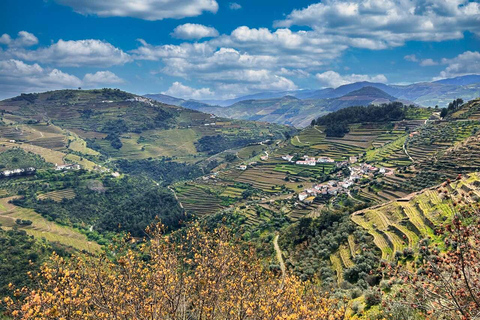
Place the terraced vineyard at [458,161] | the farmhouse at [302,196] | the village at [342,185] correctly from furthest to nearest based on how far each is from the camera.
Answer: the farmhouse at [302,196] < the village at [342,185] < the terraced vineyard at [458,161]

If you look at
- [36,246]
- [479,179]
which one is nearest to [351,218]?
[479,179]

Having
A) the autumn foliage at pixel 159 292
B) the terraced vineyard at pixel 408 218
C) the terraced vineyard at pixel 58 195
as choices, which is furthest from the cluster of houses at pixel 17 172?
the autumn foliage at pixel 159 292

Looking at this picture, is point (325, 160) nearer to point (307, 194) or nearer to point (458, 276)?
point (307, 194)

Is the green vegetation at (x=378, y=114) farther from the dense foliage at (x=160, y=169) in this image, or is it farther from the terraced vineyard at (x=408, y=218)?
the terraced vineyard at (x=408, y=218)

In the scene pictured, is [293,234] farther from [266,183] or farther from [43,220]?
[43,220]

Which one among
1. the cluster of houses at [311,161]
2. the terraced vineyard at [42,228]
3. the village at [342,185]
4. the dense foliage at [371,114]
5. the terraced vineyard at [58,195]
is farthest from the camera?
the dense foliage at [371,114]

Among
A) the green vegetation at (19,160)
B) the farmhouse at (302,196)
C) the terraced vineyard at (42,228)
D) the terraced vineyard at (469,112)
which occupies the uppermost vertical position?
the terraced vineyard at (469,112)

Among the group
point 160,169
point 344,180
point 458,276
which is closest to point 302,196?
point 344,180
